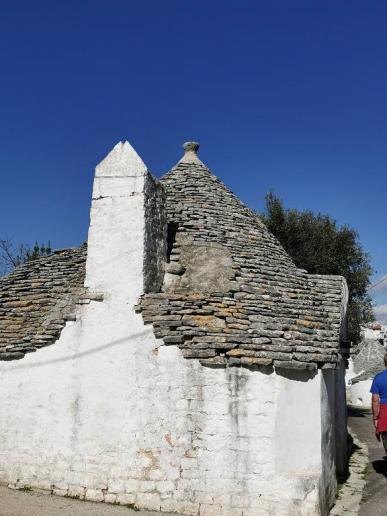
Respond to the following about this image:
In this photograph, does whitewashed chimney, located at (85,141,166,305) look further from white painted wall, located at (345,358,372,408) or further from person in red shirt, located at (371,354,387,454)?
white painted wall, located at (345,358,372,408)

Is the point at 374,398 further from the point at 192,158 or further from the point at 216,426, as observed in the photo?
the point at 192,158

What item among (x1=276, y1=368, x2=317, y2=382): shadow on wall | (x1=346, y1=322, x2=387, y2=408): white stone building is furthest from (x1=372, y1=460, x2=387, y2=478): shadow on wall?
(x1=346, y1=322, x2=387, y2=408): white stone building

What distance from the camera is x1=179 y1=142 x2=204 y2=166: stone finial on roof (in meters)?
11.7

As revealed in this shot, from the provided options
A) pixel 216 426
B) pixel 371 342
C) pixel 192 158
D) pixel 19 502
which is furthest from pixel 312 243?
pixel 371 342

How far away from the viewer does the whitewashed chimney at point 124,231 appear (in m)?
7.76

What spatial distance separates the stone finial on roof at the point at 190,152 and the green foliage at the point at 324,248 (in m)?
9.20

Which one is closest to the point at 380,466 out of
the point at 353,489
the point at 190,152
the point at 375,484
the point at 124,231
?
the point at 375,484

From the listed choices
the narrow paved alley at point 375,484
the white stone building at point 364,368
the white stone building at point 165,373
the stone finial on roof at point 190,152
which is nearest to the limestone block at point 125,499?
the white stone building at point 165,373

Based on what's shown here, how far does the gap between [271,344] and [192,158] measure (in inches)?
244

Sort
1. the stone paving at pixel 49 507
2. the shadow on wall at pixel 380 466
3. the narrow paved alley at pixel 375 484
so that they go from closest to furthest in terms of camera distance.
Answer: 1. the stone paving at pixel 49 507
2. the narrow paved alley at pixel 375 484
3. the shadow on wall at pixel 380 466

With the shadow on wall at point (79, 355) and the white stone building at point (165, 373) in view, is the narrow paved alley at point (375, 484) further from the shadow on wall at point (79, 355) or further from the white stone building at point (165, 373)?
the shadow on wall at point (79, 355)

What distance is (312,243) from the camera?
20.0m

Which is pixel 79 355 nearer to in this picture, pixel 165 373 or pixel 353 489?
pixel 165 373

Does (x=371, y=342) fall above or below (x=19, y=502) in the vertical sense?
above
